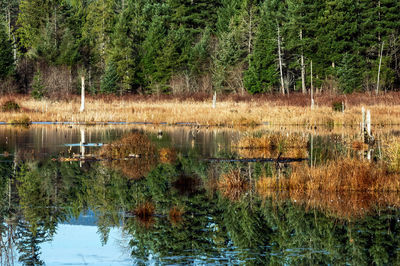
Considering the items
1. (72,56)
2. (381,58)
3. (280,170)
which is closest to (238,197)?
(280,170)

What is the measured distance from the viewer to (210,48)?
81.3 metres

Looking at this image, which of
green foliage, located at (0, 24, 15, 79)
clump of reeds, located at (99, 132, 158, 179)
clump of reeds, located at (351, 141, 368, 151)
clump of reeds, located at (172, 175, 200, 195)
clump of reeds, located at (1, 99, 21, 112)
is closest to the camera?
clump of reeds, located at (172, 175, 200, 195)

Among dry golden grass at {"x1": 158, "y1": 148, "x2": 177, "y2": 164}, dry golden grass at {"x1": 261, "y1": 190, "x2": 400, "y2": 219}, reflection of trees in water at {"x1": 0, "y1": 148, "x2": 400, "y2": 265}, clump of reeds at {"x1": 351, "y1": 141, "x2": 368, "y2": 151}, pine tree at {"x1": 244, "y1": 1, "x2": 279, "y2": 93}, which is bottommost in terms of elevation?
reflection of trees in water at {"x1": 0, "y1": 148, "x2": 400, "y2": 265}

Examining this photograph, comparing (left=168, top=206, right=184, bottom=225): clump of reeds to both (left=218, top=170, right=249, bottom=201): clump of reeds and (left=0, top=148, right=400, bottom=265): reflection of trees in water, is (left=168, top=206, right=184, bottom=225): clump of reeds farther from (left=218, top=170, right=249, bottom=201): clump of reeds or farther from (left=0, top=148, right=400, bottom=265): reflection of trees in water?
(left=218, top=170, right=249, bottom=201): clump of reeds

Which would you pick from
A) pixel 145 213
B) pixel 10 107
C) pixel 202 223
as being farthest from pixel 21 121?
pixel 202 223

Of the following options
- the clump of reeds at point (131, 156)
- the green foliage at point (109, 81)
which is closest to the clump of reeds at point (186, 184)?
the clump of reeds at point (131, 156)

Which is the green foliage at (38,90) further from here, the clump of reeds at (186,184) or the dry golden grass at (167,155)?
the clump of reeds at (186,184)

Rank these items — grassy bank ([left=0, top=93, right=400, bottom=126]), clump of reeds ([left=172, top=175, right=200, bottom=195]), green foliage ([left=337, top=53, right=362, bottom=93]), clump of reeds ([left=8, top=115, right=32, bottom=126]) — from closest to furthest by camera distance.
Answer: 1. clump of reeds ([left=172, top=175, right=200, bottom=195])
2. grassy bank ([left=0, top=93, right=400, bottom=126])
3. clump of reeds ([left=8, top=115, right=32, bottom=126])
4. green foliage ([left=337, top=53, right=362, bottom=93])

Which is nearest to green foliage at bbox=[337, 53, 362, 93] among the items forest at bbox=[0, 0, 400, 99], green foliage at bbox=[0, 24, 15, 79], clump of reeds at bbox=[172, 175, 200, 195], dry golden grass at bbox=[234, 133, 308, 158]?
forest at bbox=[0, 0, 400, 99]

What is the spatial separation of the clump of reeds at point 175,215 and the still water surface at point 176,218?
27 millimetres

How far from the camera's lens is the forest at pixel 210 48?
70812 millimetres

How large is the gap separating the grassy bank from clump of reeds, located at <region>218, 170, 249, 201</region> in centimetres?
2645

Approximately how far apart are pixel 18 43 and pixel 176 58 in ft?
90.4

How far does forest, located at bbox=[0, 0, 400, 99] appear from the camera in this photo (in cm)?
7081
